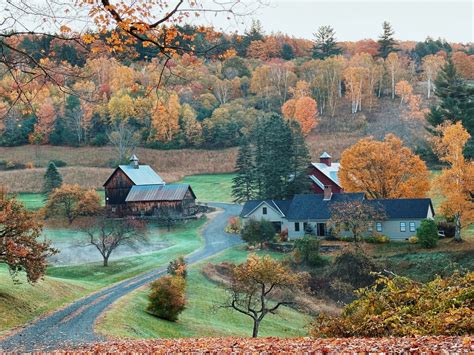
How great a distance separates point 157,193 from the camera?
6112 cm

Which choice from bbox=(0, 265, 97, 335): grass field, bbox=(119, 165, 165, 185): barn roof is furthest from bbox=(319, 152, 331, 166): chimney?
bbox=(0, 265, 97, 335): grass field

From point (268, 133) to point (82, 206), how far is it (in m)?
18.1

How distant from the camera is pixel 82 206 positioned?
56781mm

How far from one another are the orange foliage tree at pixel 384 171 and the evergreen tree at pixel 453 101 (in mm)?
15527

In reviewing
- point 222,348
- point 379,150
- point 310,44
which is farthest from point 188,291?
point 310,44

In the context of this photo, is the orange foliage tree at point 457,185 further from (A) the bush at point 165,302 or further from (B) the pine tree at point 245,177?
(A) the bush at point 165,302

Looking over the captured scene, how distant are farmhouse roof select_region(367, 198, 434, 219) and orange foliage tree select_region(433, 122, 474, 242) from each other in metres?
1.97

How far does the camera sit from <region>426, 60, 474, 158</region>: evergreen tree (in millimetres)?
65688

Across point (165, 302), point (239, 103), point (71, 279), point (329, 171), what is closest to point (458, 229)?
point (329, 171)

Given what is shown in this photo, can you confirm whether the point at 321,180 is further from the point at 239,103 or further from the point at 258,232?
the point at 239,103

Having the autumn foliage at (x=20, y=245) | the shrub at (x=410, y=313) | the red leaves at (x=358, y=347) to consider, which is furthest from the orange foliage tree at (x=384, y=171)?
the red leaves at (x=358, y=347)

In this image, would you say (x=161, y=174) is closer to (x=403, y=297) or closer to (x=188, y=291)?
(x=188, y=291)

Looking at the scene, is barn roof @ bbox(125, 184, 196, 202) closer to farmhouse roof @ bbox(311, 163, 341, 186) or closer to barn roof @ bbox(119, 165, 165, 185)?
barn roof @ bbox(119, 165, 165, 185)

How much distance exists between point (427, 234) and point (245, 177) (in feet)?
73.9
